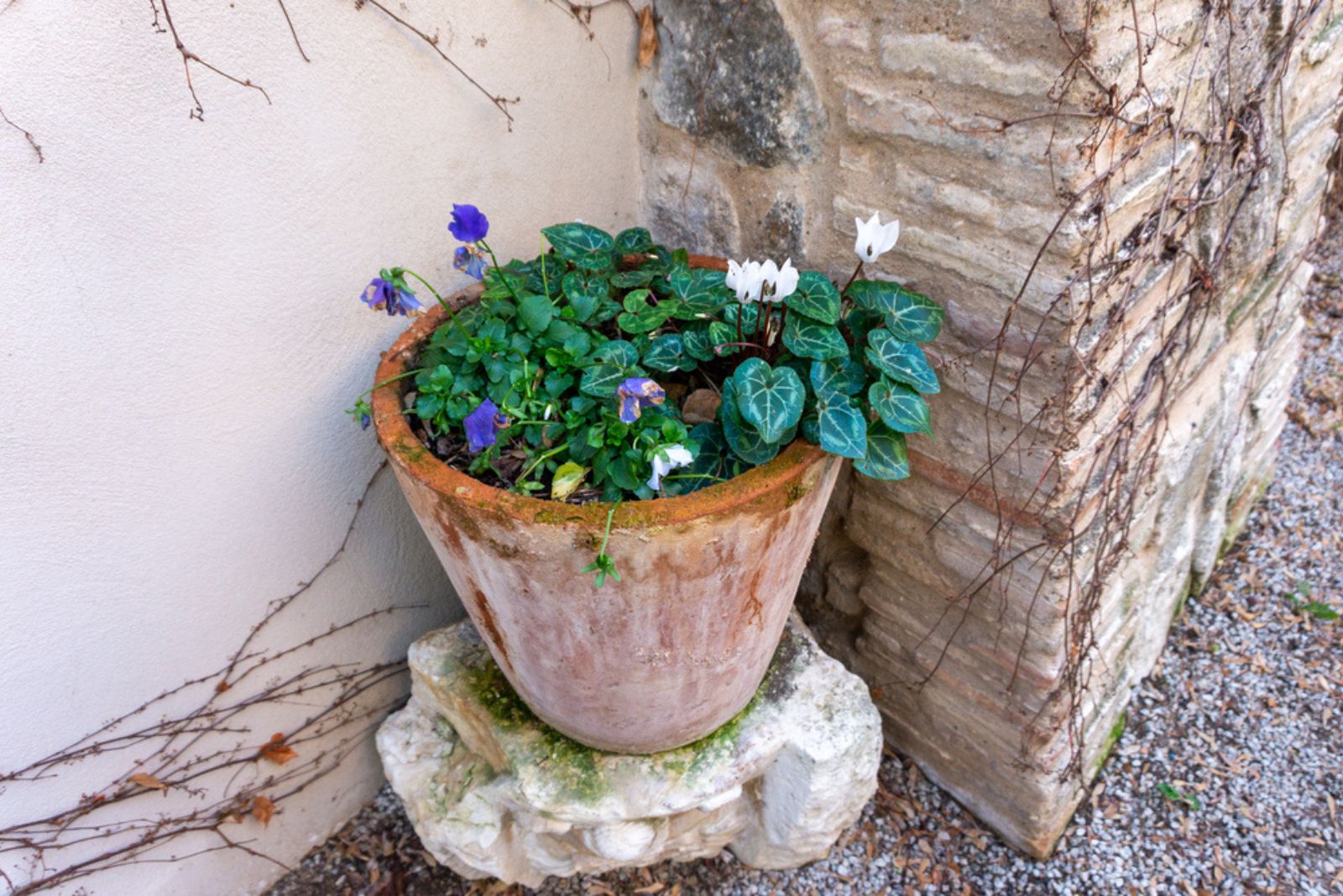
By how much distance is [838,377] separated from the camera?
1.43 m

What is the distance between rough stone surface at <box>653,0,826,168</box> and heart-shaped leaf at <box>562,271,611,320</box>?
39 cm

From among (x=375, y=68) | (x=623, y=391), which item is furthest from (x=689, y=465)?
(x=375, y=68)

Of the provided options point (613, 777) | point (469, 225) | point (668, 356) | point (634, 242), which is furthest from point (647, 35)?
point (613, 777)

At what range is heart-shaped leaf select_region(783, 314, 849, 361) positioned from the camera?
142 centimetres

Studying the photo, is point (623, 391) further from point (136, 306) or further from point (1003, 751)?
point (1003, 751)

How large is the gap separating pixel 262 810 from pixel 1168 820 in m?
2.02

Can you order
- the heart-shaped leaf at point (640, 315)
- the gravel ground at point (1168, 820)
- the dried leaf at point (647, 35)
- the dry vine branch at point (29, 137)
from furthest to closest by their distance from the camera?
the gravel ground at point (1168, 820) < the dried leaf at point (647, 35) < the heart-shaped leaf at point (640, 315) < the dry vine branch at point (29, 137)

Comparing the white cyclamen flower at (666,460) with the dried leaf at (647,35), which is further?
the dried leaf at (647,35)

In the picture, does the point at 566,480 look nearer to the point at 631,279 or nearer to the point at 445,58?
the point at 631,279

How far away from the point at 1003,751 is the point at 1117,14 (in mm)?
1468

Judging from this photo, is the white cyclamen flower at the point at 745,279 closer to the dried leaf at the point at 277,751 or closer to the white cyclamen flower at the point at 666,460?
the white cyclamen flower at the point at 666,460

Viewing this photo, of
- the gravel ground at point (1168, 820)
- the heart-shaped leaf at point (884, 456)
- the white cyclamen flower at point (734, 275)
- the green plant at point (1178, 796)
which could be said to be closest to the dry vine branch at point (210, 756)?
the gravel ground at point (1168, 820)

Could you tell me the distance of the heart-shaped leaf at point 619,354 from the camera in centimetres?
146

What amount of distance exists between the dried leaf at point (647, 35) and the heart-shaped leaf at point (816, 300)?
657 mm
